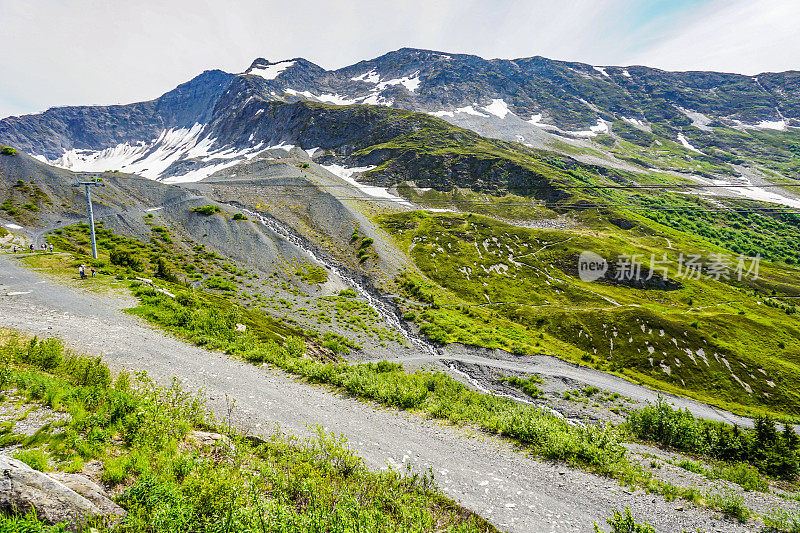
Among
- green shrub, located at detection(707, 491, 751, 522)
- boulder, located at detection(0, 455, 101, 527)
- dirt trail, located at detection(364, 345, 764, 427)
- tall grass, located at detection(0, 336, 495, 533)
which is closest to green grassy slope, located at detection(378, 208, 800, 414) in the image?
dirt trail, located at detection(364, 345, 764, 427)

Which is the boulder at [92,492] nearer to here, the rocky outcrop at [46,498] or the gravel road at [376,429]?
the rocky outcrop at [46,498]

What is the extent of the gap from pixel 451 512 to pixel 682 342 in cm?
6554

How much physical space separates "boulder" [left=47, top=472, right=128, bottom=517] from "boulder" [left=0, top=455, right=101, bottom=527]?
12.4 inches

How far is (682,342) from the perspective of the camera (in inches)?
2125

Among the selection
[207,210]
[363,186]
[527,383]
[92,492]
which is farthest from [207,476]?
[363,186]

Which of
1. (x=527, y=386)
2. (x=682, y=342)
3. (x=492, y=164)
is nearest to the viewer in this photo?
(x=527, y=386)

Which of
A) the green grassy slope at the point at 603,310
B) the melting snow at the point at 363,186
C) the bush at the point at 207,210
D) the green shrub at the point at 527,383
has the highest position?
the melting snow at the point at 363,186

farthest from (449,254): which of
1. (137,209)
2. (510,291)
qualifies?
(137,209)

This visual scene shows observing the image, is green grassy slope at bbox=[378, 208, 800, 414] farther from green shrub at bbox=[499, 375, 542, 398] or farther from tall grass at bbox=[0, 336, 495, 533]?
tall grass at bbox=[0, 336, 495, 533]

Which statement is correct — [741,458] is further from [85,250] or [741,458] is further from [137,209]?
[137,209]

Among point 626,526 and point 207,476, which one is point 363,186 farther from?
point 626,526

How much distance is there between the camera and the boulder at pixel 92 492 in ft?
20.7

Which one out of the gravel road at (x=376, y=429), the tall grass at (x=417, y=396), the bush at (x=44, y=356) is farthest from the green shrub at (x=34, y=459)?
the tall grass at (x=417, y=396)

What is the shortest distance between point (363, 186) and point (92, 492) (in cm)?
14786
